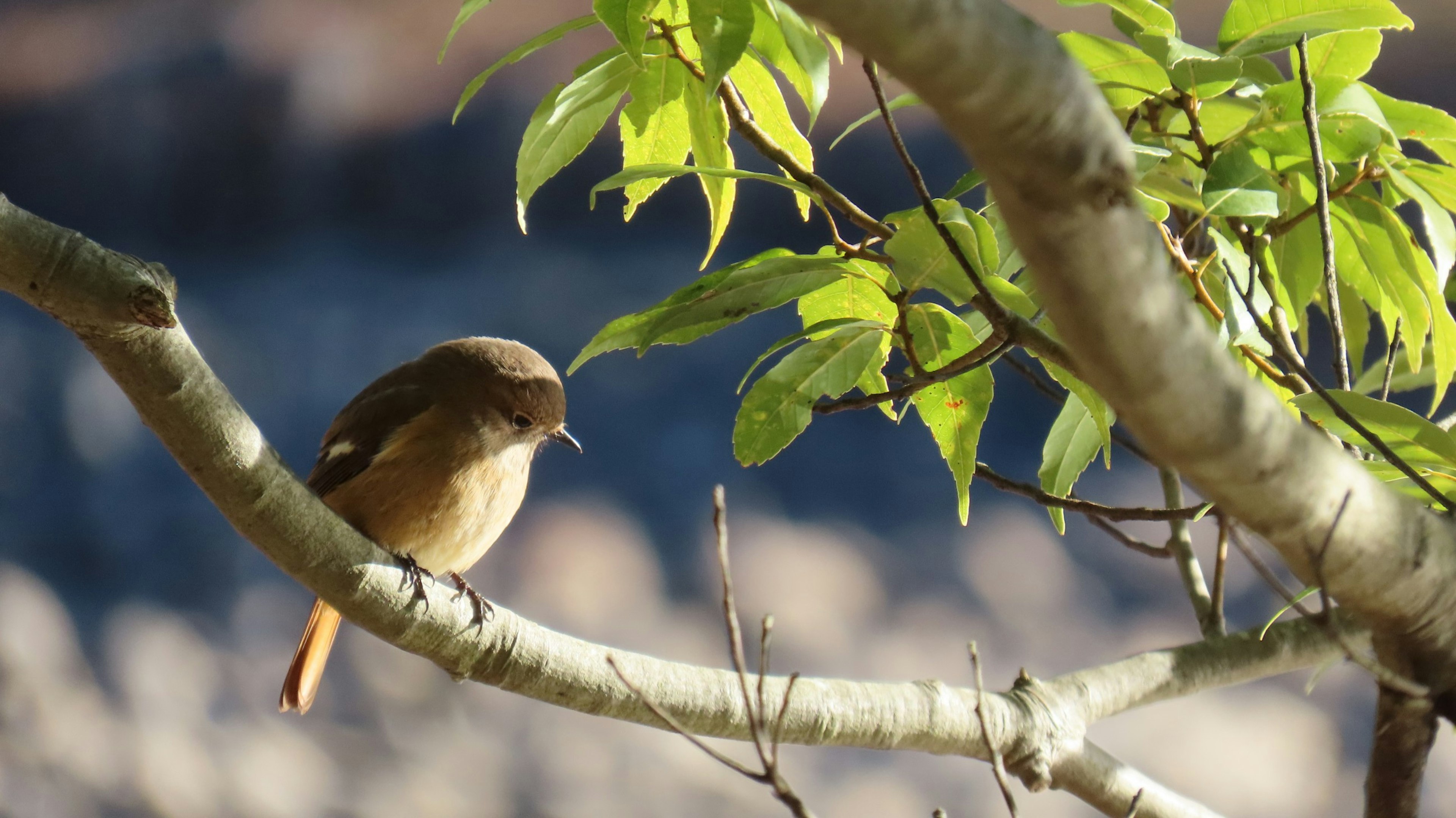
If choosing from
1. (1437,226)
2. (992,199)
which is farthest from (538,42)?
(1437,226)

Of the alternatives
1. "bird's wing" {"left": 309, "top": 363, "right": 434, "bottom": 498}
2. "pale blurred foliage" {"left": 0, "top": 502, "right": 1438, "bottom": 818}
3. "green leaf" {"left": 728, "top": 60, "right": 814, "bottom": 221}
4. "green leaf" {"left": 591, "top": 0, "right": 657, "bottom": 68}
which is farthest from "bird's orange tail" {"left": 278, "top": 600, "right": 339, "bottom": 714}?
"green leaf" {"left": 591, "top": 0, "right": 657, "bottom": 68}

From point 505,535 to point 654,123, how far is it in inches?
56.6

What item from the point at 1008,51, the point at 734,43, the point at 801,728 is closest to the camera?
the point at 1008,51

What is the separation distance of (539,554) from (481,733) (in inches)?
14.7

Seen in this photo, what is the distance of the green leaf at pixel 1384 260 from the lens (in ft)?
2.98

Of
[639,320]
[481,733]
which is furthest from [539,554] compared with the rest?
[639,320]

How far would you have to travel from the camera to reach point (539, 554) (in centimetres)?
220

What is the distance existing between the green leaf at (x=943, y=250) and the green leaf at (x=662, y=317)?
99mm

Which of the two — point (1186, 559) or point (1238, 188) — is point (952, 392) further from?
point (1186, 559)

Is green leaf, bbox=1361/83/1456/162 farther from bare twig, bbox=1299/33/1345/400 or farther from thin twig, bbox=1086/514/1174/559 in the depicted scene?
thin twig, bbox=1086/514/1174/559

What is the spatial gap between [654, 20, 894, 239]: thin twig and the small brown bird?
0.83 meters

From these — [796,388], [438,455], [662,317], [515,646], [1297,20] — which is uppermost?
[1297,20]

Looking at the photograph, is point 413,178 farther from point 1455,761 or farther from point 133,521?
point 1455,761

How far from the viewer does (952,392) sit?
91 cm
